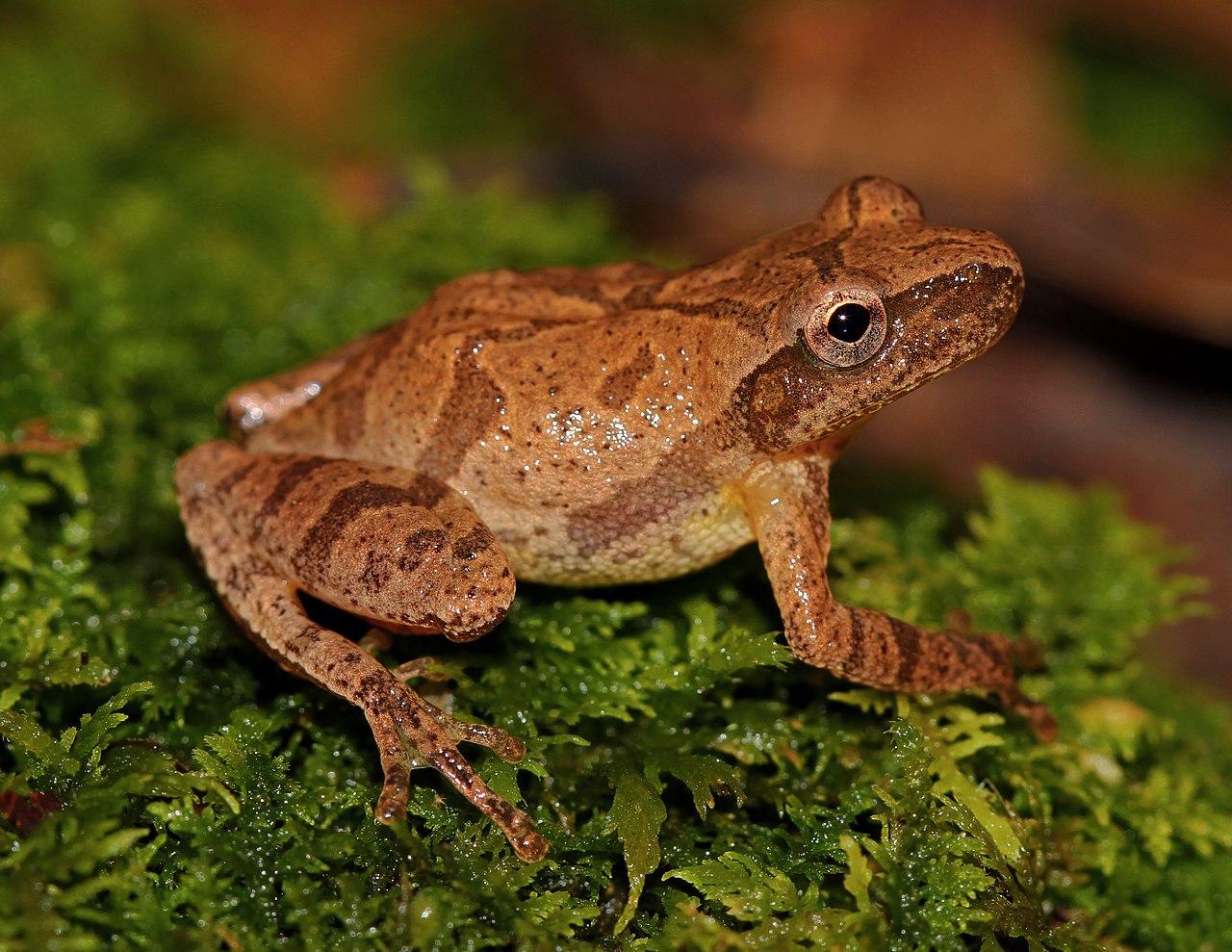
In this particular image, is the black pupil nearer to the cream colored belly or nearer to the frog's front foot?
the cream colored belly

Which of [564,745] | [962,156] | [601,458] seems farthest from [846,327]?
[962,156]

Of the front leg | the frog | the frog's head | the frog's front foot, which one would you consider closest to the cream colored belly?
the frog

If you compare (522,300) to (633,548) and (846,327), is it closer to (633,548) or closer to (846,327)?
(633,548)

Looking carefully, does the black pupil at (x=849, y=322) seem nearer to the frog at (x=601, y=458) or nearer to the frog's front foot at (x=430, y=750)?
the frog at (x=601, y=458)

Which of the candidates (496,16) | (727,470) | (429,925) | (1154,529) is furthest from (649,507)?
(496,16)

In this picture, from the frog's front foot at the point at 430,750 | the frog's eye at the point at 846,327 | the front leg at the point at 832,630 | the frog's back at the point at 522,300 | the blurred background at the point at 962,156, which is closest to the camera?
the frog's front foot at the point at 430,750

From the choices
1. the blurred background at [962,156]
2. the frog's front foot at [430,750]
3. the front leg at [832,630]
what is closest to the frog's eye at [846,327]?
the front leg at [832,630]

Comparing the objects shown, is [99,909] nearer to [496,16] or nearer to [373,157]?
[373,157]
